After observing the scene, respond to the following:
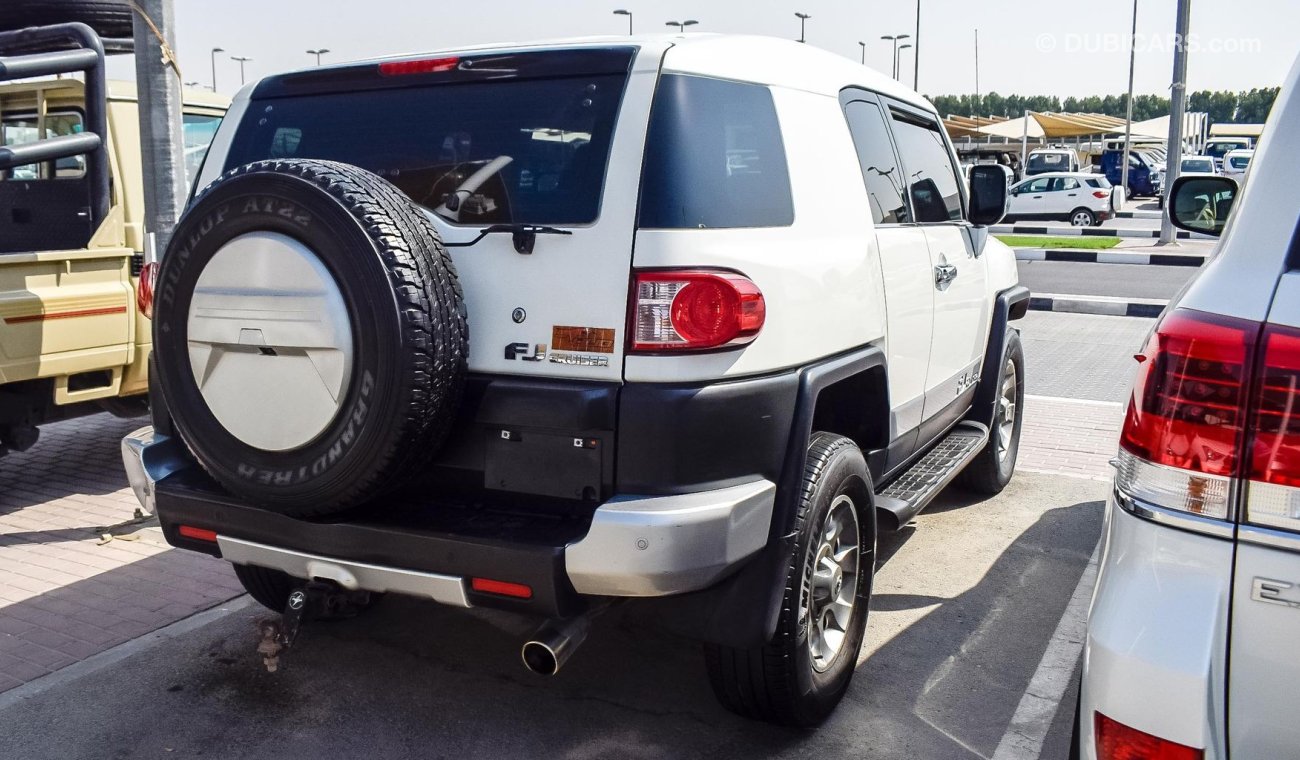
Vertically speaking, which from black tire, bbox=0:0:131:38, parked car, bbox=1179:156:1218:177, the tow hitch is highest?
black tire, bbox=0:0:131:38

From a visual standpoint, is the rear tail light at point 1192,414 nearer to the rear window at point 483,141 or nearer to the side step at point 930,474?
the rear window at point 483,141

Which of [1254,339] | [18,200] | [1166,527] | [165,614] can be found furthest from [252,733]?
[18,200]

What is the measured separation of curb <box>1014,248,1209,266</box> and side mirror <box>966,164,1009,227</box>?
43.1 feet

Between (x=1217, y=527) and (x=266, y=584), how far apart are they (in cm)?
325

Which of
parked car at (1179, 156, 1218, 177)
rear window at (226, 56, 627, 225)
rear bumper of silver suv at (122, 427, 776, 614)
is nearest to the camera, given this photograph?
rear bumper of silver suv at (122, 427, 776, 614)

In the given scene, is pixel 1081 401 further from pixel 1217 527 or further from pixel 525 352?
pixel 1217 527

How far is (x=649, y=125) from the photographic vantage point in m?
2.90

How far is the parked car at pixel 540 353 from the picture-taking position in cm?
277

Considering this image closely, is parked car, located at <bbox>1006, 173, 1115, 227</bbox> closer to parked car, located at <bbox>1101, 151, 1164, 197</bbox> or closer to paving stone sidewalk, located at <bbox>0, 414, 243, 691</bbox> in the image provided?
parked car, located at <bbox>1101, 151, 1164, 197</bbox>

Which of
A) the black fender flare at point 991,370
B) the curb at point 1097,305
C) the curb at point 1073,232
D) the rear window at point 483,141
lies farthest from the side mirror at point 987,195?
the curb at point 1073,232

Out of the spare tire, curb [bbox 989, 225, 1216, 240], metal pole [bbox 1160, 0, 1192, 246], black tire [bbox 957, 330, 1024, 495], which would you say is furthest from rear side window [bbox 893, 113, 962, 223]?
curb [bbox 989, 225, 1216, 240]

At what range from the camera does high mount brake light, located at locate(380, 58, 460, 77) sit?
324 cm

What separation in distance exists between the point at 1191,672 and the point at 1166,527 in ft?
0.78

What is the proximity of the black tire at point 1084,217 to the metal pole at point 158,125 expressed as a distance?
28.8 metres
